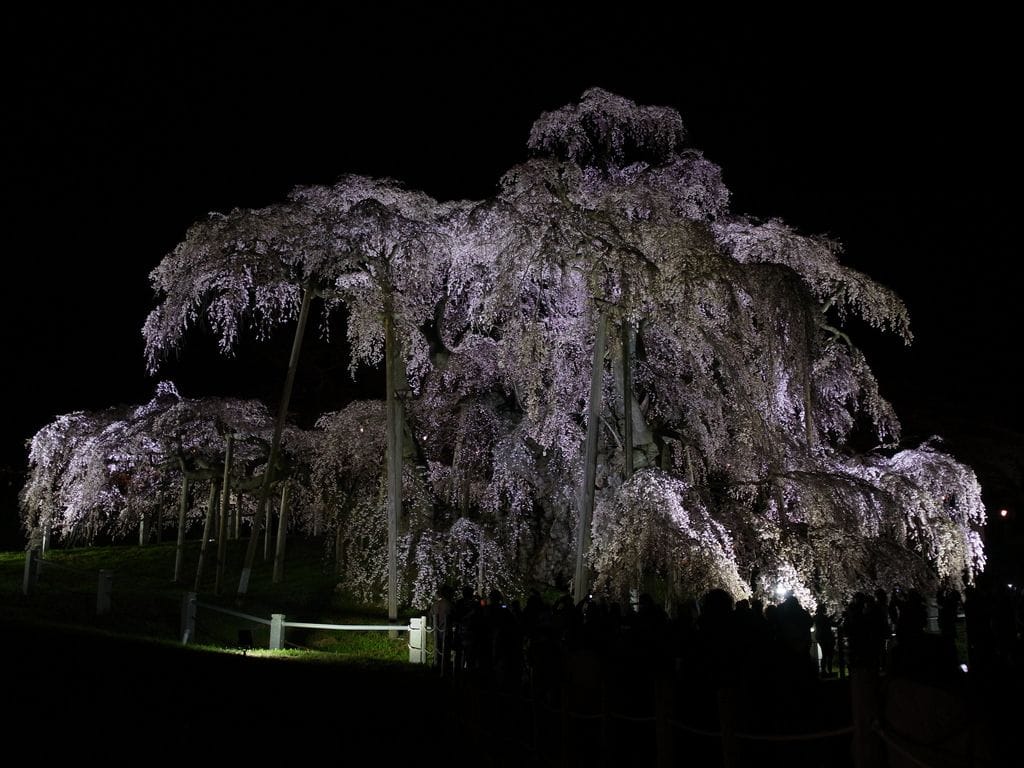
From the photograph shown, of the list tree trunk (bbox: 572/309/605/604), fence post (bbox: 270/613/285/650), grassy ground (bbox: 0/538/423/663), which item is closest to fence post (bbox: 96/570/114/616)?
grassy ground (bbox: 0/538/423/663)

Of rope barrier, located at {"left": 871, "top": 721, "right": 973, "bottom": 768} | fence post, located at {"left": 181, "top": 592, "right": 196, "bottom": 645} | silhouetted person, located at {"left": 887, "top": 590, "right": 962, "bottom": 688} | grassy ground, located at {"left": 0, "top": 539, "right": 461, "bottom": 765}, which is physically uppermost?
silhouetted person, located at {"left": 887, "top": 590, "right": 962, "bottom": 688}

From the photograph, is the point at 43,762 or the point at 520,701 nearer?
the point at 43,762

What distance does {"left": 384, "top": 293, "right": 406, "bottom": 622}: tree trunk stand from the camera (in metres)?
17.9

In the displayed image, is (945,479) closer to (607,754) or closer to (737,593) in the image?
(737,593)

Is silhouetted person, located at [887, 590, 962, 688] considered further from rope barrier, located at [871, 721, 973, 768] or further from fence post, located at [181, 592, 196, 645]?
fence post, located at [181, 592, 196, 645]

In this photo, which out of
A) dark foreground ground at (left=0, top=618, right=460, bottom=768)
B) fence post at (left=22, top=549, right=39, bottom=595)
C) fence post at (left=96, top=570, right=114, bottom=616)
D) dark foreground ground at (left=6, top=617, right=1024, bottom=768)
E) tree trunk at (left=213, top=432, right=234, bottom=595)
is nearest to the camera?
dark foreground ground at (left=6, top=617, right=1024, bottom=768)

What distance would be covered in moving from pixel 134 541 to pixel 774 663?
4709 cm

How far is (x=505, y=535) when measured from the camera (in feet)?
69.5

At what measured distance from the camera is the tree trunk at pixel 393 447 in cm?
1791

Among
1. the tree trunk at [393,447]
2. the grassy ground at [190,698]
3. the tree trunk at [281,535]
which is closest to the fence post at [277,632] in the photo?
the grassy ground at [190,698]

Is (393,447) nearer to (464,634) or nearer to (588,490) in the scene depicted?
(588,490)

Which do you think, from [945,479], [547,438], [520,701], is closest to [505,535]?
[547,438]

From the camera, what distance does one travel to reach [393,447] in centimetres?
1859

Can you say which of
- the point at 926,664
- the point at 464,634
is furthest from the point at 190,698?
the point at 926,664
